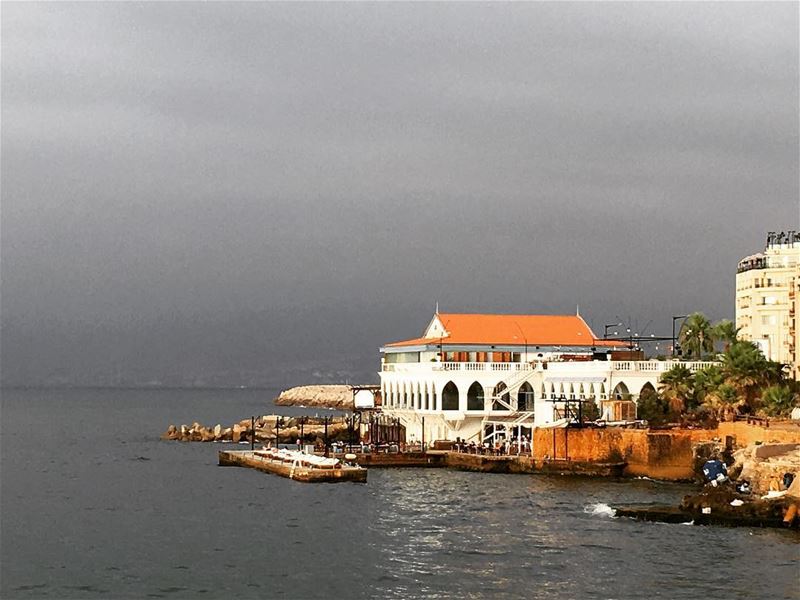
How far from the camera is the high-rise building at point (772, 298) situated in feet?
365

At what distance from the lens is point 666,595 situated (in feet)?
154

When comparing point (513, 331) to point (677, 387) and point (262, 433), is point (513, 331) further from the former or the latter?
point (262, 433)

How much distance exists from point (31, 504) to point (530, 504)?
29353 mm

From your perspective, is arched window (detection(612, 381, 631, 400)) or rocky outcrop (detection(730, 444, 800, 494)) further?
arched window (detection(612, 381, 631, 400))

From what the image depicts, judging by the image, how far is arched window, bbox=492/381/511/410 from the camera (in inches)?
3863

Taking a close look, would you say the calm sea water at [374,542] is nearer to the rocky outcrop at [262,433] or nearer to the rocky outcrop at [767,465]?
the rocky outcrop at [767,465]

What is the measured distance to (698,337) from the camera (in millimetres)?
99625

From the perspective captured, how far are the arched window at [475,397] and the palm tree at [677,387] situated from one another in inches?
587

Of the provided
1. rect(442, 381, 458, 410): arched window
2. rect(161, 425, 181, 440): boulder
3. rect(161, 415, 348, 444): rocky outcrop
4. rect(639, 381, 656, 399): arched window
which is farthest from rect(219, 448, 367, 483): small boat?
rect(161, 425, 181, 440): boulder

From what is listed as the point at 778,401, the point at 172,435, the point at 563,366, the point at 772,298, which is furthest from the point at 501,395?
the point at 172,435

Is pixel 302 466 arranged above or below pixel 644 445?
below

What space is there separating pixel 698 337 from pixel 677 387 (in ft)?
42.0

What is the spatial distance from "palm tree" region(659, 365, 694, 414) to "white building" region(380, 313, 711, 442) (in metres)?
2.61

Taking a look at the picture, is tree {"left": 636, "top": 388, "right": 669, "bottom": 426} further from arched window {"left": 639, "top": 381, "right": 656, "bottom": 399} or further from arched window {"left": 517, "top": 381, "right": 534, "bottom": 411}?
arched window {"left": 517, "top": 381, "right": 534, "bottom": 411}
